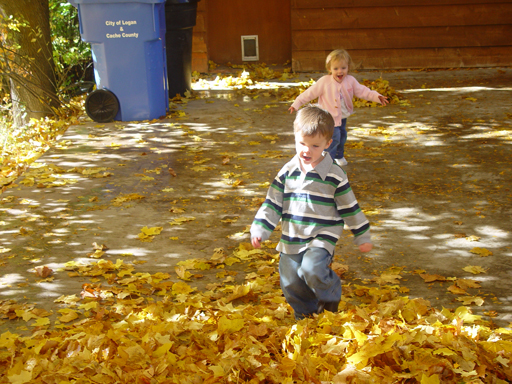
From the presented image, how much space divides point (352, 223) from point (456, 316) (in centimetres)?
78

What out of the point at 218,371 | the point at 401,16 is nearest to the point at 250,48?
the point at 401,16

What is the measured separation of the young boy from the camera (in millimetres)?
2709

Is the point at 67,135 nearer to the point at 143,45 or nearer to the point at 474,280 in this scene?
the point at 143,45

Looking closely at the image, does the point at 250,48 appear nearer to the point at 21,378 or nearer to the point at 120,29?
the point at 120,29

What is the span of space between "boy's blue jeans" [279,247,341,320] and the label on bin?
5177mm

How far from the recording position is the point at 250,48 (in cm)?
1174

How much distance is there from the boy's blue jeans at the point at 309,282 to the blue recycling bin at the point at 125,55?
5.14 meters

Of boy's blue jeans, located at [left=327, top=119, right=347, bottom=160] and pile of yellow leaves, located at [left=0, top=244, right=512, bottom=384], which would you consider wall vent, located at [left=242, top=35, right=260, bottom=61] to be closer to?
boy's blue jeans, located at [left=327, top=119, right=347, bottom=160]

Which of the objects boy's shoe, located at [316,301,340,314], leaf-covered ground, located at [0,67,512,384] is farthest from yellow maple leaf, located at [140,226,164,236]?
boy's shoe, located at [316,301,340,314]

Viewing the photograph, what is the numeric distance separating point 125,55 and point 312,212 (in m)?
5.24

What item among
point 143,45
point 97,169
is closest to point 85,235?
point 97,169

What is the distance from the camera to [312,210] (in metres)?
2.77

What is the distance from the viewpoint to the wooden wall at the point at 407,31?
1045 cm

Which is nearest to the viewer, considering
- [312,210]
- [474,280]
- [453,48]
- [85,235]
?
[312,210]
